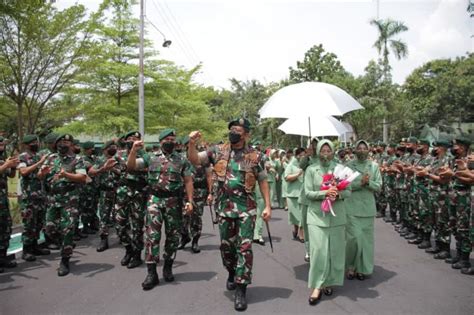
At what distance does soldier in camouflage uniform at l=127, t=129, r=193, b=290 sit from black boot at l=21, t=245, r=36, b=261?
254cm

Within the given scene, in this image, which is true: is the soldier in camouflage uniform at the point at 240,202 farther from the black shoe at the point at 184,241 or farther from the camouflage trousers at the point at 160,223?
the black shoe at the point at 184,241

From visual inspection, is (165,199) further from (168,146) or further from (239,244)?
(239,244)

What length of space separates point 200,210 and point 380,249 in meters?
3.53

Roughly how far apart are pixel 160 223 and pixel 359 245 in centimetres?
279

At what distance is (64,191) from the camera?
621 cm

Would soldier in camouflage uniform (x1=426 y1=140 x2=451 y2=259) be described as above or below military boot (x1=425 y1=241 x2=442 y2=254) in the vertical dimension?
above

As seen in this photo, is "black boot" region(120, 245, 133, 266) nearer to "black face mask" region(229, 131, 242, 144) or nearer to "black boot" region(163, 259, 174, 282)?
"black boot" region(163, 259, 174, 282)

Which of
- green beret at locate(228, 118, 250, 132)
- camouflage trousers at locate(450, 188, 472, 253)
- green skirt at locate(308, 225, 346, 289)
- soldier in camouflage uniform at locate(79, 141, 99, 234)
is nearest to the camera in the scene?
green skirt at locate(308, 225, 346, 289)

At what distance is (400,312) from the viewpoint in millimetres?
4559

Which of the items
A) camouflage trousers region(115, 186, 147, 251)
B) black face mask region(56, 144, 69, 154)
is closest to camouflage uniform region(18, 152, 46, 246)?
black face mask region(56, 144, 69, 154)

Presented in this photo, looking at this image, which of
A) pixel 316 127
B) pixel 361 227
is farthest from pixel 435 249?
pixel 316 127

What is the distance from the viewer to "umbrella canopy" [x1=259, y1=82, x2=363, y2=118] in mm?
5461

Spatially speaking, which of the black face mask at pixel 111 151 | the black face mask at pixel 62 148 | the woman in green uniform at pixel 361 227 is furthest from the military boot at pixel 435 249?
the black face mask at pixel 62 148

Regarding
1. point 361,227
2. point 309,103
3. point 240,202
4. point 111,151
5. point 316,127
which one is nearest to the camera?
point 240,202
